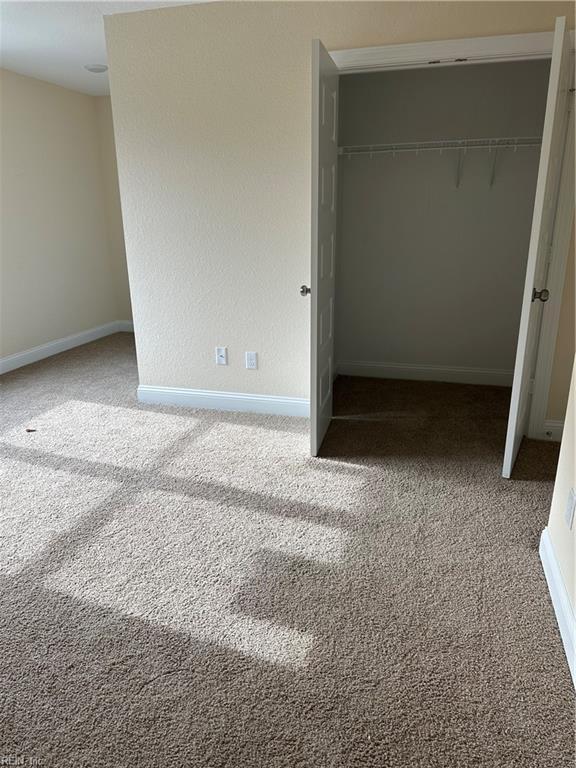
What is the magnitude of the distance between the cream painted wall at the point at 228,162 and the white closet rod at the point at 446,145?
99 centimetres

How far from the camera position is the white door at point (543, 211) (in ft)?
7.16

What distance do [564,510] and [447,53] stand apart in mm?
2330

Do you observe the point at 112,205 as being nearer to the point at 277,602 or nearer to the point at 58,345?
the point at 58,345

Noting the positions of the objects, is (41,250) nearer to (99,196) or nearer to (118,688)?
(99,196)

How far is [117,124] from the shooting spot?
341cm

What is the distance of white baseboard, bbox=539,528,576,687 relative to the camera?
170 cm

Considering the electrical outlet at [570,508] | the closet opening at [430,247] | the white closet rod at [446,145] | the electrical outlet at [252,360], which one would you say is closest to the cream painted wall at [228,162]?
the electrical outlet at [252,360]

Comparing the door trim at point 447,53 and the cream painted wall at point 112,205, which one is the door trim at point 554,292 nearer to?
the door trim at point 447,53

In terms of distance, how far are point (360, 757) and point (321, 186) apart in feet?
7.91

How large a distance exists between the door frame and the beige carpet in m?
0.78

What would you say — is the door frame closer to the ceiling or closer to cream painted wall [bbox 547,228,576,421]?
cream painted wall [bbox 547,228,576,421]

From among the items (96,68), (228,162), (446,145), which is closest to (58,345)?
(96,68)

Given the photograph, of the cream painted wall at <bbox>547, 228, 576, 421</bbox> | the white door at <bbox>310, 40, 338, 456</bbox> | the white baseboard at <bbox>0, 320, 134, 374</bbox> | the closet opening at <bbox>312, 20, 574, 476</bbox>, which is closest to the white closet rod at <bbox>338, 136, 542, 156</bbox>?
the closet opening at <bbox>312, 20, 574, 476</bbox>

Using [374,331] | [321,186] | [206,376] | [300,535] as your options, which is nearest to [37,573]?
[300,535]
